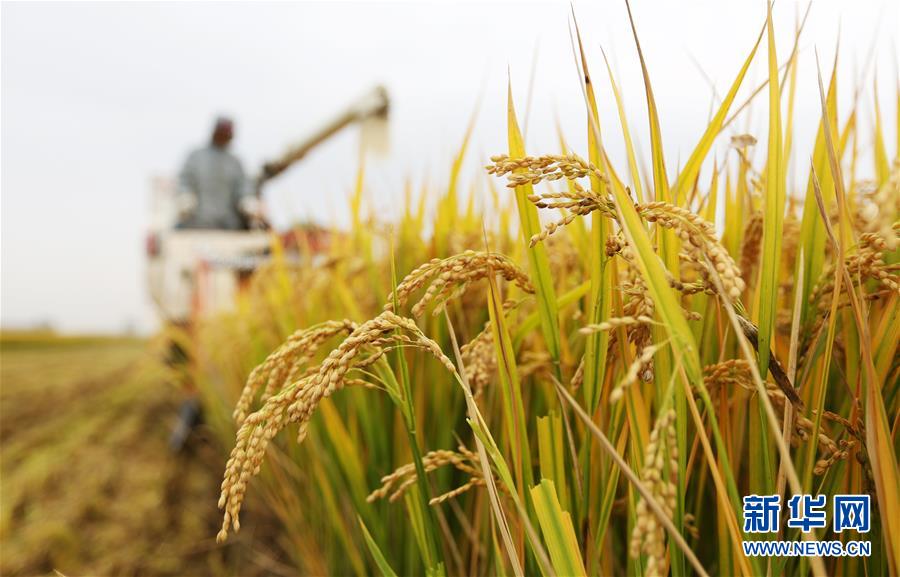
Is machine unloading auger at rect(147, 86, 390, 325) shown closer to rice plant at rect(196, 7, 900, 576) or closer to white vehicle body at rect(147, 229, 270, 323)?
white vehicle body at rect(147, 229, 270, 323)

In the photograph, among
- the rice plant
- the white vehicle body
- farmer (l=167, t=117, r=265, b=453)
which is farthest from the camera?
farmer (l=167, t=117, r=265, b=453)

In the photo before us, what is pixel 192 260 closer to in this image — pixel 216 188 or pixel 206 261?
pixel 206 261

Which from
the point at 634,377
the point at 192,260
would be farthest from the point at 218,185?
the point at 634,377

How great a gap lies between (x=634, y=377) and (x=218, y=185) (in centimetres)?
724

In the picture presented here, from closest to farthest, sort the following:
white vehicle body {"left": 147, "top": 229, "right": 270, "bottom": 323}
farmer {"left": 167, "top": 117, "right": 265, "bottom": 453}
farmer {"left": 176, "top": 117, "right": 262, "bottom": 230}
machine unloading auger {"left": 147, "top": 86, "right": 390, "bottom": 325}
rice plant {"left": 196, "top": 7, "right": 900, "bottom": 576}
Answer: rice plant {"left": 196, "top": 7, "right": 900, "bottom": 576} → machine unloading auger {"left": 147, "top": 86, "right": 390, "bottom": 325} → white vehicle body {"left": 147, "top": 229, "right": 270, "bottom": 323} → farmer {"left": 167, "top": 117, "right": 265, "bottom": 453} → farmer {"left": 176, "top": 117, "right": 262, "bottom": 230}

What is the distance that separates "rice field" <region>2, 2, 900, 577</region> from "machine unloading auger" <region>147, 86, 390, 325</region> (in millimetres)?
1205

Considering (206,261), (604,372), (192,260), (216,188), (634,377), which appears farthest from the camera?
(216,188)

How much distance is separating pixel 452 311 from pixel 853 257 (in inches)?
26.8

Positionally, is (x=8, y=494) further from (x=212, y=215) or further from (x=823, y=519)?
(x=212, y=215)

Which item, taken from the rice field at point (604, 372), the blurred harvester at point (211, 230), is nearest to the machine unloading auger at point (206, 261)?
the blurred harvester at point (211, 230)

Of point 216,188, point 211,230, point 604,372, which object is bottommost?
point 604,372

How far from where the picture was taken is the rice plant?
488 millimetres

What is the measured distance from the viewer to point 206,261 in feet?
13.1

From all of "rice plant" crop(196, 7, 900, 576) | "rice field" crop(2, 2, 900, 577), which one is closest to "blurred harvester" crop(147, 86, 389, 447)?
"rice field" crop(2, 2, 900, 577)
